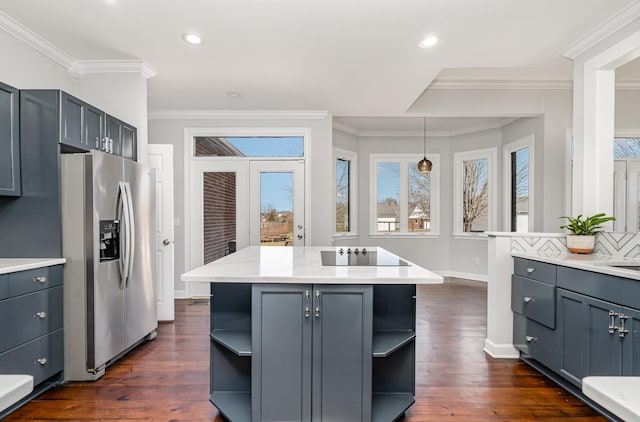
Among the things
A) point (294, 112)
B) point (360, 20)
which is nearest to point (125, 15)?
point (360, 20)

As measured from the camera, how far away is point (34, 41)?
276 centimetres

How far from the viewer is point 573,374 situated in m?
2.17

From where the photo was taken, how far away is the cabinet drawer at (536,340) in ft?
7.79

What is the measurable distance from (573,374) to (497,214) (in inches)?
152

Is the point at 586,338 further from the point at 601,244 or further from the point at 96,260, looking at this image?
the point at 96,260

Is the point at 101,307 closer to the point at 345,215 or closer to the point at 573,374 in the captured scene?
the point at 573,374

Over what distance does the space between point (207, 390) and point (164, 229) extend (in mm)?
2024

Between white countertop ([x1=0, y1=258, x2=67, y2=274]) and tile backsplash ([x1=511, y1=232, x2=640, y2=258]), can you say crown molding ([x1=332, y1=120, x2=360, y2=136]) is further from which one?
white countertop ([x1=0, y1=258, x2=67, y2=274])

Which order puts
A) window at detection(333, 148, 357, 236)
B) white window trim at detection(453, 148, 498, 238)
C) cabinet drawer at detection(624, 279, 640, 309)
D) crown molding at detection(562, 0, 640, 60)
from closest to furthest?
cabinet drawer at detection(624, 279, 640, 309), crown molding at detection(562, 0, 640, 60), white window trim at detection(453, 148, 498, 238), window at detection(333, 148, 357, 236)

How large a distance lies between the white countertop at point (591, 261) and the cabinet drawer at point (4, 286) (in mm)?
3503

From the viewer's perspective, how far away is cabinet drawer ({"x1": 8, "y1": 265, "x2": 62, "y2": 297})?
2046 mm

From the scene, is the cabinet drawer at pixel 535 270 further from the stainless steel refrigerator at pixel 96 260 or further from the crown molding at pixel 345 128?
the crown molding at pixel 345 128

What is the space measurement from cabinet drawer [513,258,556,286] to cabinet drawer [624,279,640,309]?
1.72ft

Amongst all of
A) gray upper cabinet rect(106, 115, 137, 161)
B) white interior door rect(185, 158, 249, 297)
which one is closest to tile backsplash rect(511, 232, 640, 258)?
white interior door rect(185, 158, 249, 297)
